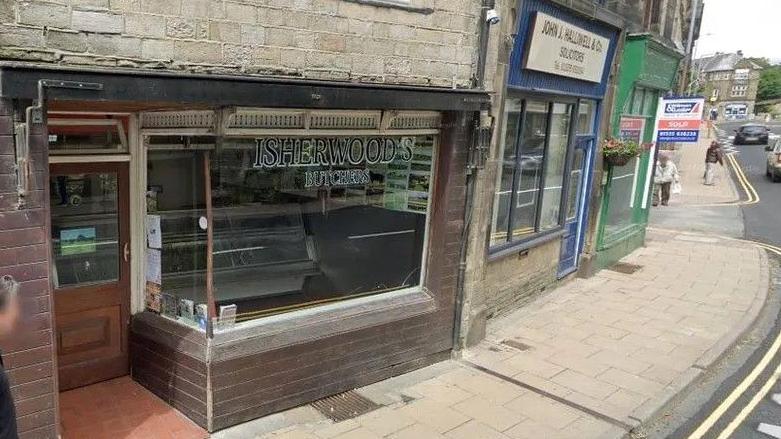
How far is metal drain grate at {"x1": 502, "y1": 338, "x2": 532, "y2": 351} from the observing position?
6.96 meters

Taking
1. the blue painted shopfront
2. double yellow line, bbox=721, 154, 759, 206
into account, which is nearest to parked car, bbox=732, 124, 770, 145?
double yellow line, bbox=721, 154, 759, 206

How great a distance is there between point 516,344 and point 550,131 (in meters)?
3.37

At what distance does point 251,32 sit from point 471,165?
2.78 metres

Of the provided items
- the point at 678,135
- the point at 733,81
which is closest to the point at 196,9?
the point at 678,135

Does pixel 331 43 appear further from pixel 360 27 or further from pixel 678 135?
pixel 678 135

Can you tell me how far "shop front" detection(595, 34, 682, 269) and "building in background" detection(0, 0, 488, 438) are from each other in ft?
17.5

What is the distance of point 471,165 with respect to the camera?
6.25 meters

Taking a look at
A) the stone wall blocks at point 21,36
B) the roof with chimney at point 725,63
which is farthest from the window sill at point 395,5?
the roof with chimney at point 725,63

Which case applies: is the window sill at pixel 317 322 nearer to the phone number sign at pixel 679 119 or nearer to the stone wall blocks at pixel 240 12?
the stone wall blocks at pixel 240 12

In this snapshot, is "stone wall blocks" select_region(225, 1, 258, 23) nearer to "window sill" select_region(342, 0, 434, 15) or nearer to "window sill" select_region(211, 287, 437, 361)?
"window sill" select_region(342, 0, 434, 15)

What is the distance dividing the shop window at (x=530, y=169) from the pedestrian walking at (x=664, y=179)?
37.7 feet

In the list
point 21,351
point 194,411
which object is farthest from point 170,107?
point 194,411

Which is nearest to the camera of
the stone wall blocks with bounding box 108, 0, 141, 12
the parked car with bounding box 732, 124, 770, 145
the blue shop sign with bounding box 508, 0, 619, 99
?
the stone wall blocks with bounding box 108, 0, 141, 12

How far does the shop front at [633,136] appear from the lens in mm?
10242
